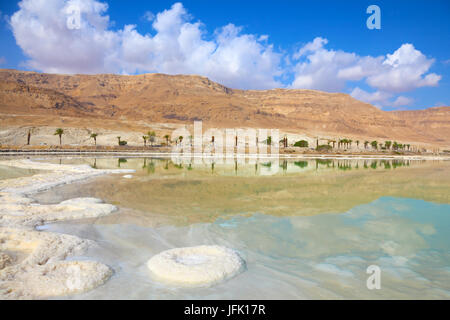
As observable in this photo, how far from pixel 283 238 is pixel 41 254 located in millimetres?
5357

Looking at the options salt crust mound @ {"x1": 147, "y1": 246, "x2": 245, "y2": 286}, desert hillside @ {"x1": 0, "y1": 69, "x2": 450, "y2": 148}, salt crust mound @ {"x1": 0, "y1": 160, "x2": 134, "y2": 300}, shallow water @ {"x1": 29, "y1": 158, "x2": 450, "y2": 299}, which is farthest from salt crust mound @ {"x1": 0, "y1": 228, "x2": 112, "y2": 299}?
desert hillside @ {"x1": 0, "y1": 69, "x2": 450, "y2": 148}

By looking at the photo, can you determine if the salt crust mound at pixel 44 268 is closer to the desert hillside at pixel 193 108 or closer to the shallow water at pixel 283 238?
the shallow water at pixel 283 238

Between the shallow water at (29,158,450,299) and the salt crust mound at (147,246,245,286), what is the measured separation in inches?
7.1

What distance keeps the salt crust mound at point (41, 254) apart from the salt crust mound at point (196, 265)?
92 centimetres

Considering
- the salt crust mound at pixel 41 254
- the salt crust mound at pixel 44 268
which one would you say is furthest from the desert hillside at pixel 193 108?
the salt crust mound at pixel 44 268

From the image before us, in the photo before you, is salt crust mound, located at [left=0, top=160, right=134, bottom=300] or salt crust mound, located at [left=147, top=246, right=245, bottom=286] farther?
salt crust mound, located at [left=147, top=246, right=245, bottom=286]

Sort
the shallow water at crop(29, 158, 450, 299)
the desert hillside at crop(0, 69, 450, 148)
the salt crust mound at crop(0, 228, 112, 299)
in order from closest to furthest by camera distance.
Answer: the salt crust mound at crop(0, 228, 112, 299)
the shallow water at crop(29, 158, 450, 299)
the desert hillside at crop(0, 69, 450, 148)

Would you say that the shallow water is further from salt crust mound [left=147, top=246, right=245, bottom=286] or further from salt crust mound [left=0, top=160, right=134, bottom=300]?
salt crust mound [left=0, top=160, right=134, bottom=300]

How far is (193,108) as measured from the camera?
475ft

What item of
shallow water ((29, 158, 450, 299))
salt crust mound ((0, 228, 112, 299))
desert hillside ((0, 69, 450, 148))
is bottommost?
shallow water ((29, 158, 450, 299))

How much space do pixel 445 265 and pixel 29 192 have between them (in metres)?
14.2

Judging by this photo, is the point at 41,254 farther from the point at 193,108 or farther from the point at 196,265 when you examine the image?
the point at 193,108

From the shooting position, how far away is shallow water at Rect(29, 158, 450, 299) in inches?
187

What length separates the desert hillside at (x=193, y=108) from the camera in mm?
116438
